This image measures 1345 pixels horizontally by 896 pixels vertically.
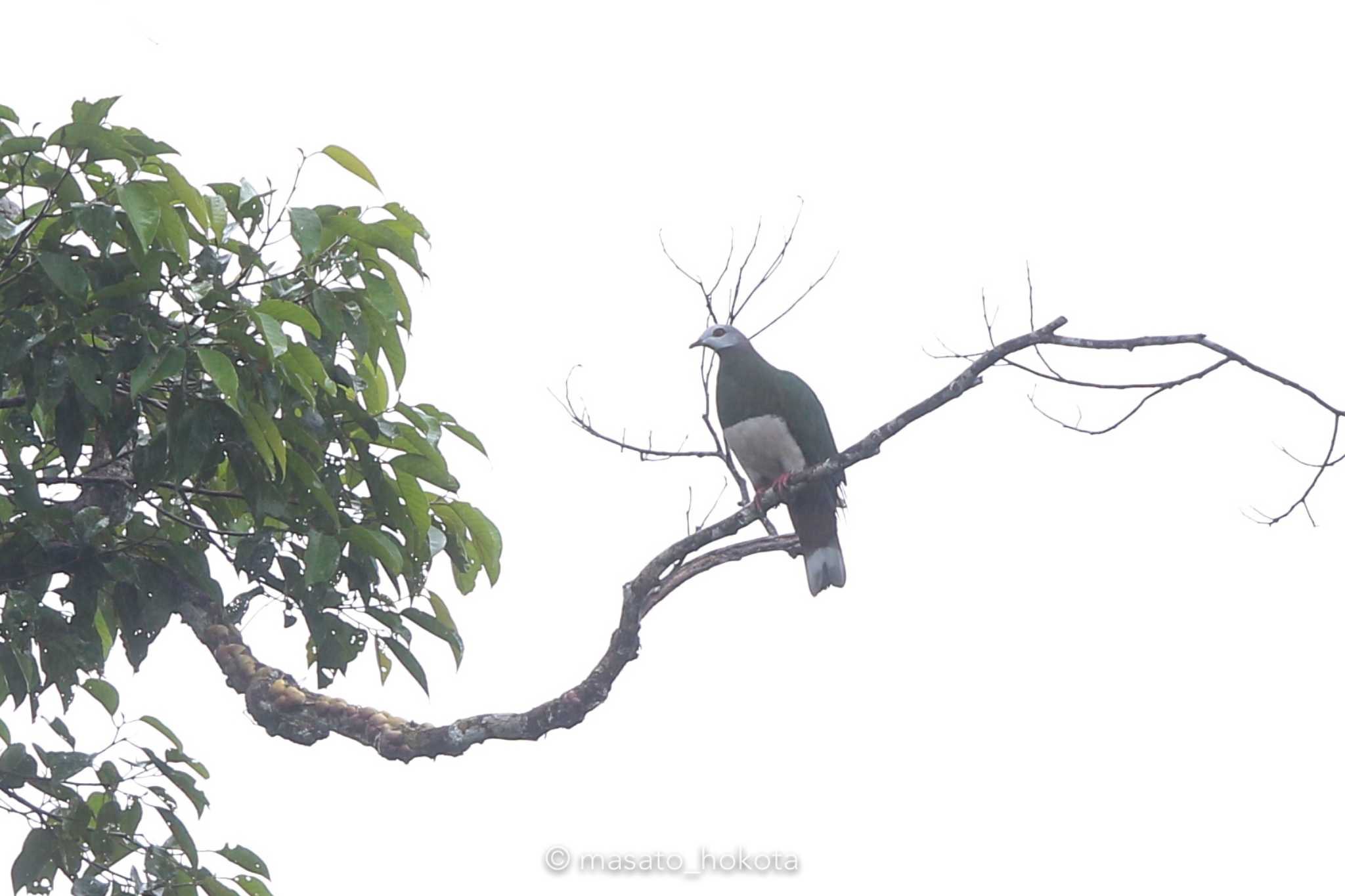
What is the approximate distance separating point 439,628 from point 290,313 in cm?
69

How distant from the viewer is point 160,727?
2.12 metres

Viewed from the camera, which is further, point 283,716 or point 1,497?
point 283,716

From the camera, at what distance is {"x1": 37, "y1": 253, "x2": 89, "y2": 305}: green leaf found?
1671 mm

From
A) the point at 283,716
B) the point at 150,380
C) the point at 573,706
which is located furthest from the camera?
the point at 283,716

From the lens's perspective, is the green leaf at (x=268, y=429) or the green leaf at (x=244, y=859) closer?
the green leaf at (x=268, y=429)

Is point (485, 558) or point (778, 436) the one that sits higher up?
point (778, 436)

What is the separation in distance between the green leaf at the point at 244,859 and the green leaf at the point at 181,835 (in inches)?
1.8

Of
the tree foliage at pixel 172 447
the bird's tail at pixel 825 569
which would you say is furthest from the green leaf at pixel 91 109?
the bird's tail at pixel 825 569

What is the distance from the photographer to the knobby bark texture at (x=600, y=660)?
227 centimetres

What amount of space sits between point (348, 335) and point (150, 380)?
0.31 metres

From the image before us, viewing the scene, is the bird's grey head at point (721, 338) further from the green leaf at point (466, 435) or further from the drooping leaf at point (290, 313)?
the drooping leaf at point (290, 313)

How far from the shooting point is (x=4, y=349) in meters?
1.72

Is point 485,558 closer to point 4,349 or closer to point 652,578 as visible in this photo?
point 652,578

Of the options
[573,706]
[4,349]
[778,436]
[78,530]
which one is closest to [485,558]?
[573,706]
